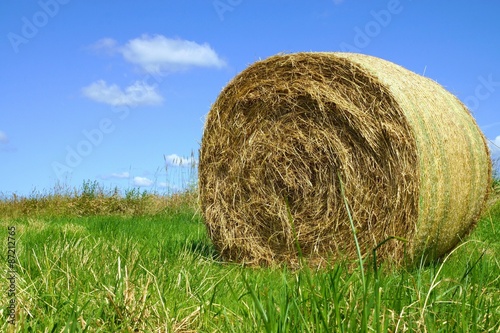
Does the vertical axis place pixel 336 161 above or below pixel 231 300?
above

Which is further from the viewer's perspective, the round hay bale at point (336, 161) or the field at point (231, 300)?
the round hay bale at point (336, 161)

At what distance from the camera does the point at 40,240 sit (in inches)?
213

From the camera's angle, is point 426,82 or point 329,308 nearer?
point 329,308

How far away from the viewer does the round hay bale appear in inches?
187

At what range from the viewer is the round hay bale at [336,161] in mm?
4758

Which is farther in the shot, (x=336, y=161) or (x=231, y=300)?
(x=336, y=161)

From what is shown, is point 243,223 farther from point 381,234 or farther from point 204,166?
point 381,234

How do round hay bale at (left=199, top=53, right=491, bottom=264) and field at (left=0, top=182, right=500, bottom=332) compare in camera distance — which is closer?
field at (left=0, top=182, right=500, bottom=332)

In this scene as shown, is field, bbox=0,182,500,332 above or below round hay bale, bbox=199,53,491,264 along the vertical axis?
below

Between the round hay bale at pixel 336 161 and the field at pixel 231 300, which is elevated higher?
the round hay bale at pixel 336 161

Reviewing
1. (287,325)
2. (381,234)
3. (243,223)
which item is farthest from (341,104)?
(287,325)

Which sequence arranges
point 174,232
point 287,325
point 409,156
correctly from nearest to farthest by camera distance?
point 287,325 < point 409,156 < point 174,232

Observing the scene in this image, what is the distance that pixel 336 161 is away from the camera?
518cm

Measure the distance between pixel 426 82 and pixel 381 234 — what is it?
5.22ft
